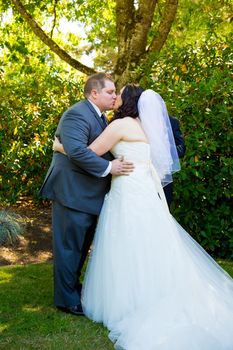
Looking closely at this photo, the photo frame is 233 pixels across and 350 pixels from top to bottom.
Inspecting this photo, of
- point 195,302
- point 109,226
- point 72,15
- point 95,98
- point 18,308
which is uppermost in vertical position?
point 72,15

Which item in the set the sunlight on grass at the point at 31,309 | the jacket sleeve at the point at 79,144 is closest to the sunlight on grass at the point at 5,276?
the sunlight on grass at the point at 31,309

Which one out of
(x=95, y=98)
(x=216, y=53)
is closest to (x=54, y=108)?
(x=216, y=53)

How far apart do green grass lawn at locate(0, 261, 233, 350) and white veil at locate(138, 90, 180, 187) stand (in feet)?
4.76

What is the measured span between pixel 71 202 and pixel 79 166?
0.31 metres

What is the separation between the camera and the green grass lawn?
4070 millimetres

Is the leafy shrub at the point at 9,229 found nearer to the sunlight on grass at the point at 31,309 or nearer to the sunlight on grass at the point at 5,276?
the sunlight on grass at the point at 5,276

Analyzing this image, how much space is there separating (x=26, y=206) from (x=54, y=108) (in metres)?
1.79

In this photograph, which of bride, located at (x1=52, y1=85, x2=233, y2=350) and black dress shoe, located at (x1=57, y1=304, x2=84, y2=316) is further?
black dress shoe, located at (x1=57, y1=304, x2=84, y2=316)

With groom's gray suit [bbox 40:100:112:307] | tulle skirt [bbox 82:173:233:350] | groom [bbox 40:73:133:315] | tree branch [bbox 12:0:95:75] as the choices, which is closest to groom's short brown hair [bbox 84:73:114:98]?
groom [bbox 40:73:133:315]

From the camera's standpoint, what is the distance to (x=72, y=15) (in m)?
13.5

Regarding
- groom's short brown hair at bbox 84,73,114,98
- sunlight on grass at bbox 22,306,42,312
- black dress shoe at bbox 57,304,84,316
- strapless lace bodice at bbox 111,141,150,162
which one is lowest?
sunlight on grass at bbox 22,306,42,312

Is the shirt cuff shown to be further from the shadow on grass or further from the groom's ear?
the shadow on grass

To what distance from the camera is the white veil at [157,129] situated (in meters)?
4.62

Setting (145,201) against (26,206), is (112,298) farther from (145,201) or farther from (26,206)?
(26,206)
